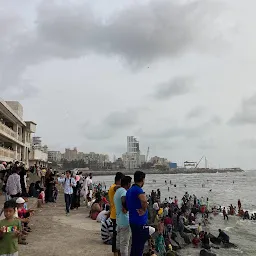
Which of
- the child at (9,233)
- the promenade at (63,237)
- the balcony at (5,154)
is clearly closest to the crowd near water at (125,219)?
the child at (9,233)

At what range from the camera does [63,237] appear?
323 inches

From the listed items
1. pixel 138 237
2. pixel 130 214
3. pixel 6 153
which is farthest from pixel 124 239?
pixel 6 153

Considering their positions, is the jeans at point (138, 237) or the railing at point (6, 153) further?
the railing at point (6, 153)

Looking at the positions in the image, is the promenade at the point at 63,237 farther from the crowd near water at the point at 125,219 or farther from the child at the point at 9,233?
the child at the point at 9,233

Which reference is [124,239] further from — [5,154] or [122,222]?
[5,154]

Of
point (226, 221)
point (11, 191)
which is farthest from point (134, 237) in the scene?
point (226, 221)

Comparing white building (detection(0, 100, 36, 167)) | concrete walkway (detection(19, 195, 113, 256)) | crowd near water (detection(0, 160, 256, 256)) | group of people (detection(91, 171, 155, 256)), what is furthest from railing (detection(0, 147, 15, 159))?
group of people (detection(91, 171, 155, 256))

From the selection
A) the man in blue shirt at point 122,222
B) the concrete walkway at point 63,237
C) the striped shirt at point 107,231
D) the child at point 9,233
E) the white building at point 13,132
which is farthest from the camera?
the white building at point 13,132

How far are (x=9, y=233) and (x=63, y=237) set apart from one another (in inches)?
165

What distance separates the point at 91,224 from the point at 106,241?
→ 8.88 feet

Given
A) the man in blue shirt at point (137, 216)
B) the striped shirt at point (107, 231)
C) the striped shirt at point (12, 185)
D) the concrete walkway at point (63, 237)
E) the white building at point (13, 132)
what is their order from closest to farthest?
1. the man in blue shirt at point (137, 216)
2. the concrete walkway at point (63, 237)
3. the striped shirt at point (107, 231)
4. the striped shirt at point (12, 185)
5. the white building at point (13, 132)

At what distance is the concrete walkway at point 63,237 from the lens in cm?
687

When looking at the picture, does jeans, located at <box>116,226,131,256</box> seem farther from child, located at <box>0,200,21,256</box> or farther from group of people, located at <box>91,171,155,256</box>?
child, located at <box>0,200,21,256</box>

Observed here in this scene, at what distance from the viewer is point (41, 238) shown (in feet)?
26.6
